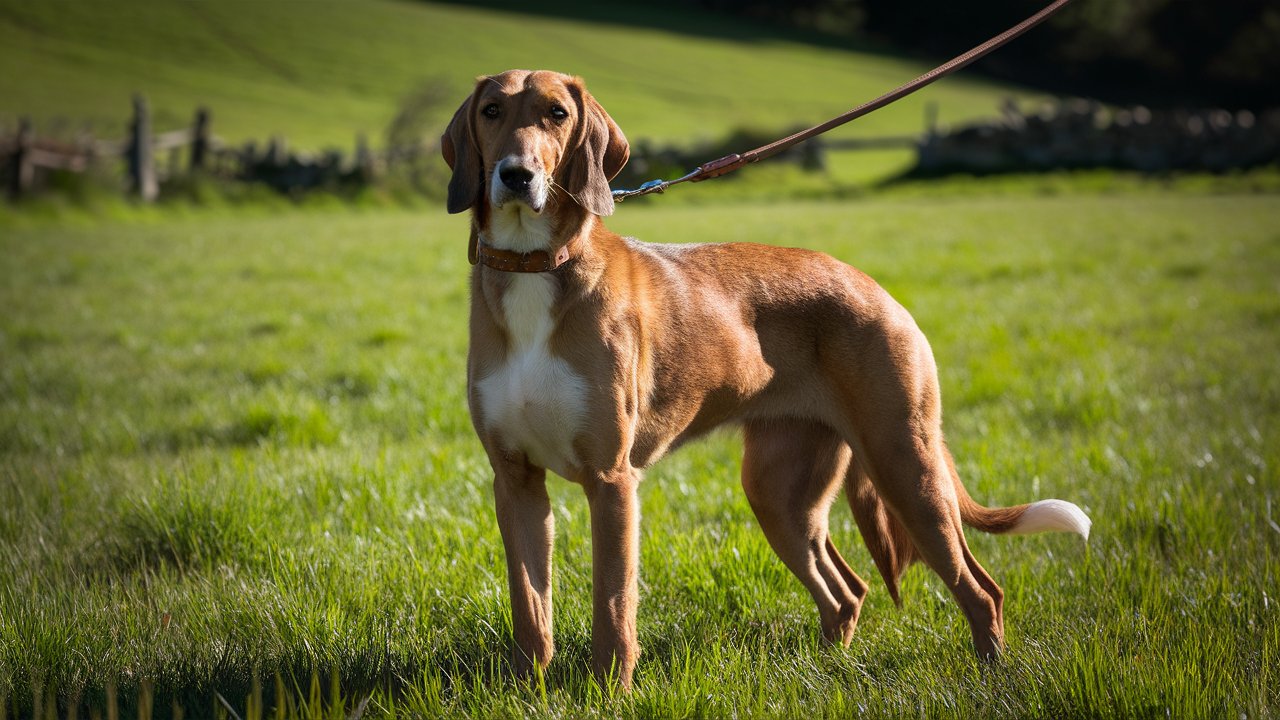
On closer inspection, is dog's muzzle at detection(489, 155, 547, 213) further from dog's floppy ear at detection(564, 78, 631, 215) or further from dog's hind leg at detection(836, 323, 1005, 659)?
dog's hind leg at detection(836, 323, 1005, 659)

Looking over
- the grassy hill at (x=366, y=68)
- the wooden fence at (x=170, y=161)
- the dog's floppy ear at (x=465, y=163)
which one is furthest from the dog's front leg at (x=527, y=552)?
the grassy hill at (x=366, y=68)

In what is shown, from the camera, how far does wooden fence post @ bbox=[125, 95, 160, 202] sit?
2173 centimetres

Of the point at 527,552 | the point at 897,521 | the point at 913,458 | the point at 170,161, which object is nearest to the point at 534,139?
the point at 527,552

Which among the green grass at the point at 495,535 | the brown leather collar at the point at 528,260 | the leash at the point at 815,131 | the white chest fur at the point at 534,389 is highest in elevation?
the leash at the point at 815,131

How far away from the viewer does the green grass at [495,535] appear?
2969 millimetres

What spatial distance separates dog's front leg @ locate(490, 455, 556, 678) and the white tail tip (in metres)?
1.60

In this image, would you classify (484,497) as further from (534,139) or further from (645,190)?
(534,139)

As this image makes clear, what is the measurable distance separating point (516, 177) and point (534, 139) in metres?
0.15

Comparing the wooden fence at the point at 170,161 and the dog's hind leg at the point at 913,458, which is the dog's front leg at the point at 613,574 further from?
the wooden fence at the point at 170,161

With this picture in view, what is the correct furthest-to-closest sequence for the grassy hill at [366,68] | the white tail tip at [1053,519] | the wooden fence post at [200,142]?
1. the grassy hill at [366,68]
2. the wooden fence post at [200,142]
3. the white tail tip at [1053,519]

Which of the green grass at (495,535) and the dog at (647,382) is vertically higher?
the dog at (647,382)

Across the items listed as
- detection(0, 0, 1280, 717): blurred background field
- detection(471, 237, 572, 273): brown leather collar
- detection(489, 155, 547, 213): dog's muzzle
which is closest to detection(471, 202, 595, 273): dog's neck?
detection(471, 237, 572, 273): brown leather collar

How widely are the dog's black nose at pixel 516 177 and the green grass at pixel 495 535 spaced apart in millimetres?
1303

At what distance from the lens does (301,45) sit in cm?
4856
